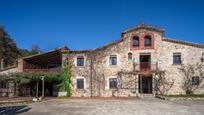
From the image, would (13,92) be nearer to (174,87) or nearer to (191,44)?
(174,87)

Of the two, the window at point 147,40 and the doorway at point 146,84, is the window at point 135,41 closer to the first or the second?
the window at point 147,40

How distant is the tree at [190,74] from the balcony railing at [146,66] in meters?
3.26


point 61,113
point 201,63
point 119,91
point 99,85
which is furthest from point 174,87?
point 61,113

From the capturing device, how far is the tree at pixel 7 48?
47.8m

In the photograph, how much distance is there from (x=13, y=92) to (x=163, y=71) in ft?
63.2

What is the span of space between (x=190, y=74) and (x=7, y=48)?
39.8 meters

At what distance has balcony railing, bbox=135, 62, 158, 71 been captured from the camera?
26719 millimetres

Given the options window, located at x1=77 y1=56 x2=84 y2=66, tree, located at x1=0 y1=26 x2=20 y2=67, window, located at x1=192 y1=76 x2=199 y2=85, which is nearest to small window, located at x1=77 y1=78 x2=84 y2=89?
window, located at x1=77 y1=56 x2=84 y2=66

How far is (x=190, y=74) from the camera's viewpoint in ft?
85.3

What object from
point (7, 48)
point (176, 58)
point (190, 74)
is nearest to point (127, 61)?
point (176, 58)

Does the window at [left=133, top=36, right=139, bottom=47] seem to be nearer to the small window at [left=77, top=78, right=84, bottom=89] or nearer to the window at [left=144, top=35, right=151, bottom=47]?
the window at [left=144, top=35, right=151, bottom=47]

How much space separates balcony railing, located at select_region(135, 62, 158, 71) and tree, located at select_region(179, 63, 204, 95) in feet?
10.7

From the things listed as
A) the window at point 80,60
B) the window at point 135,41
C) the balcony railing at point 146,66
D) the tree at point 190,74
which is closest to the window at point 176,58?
the tree at point 190,74

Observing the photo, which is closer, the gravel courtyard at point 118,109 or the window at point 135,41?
the gravel courtyard at point 118,109
